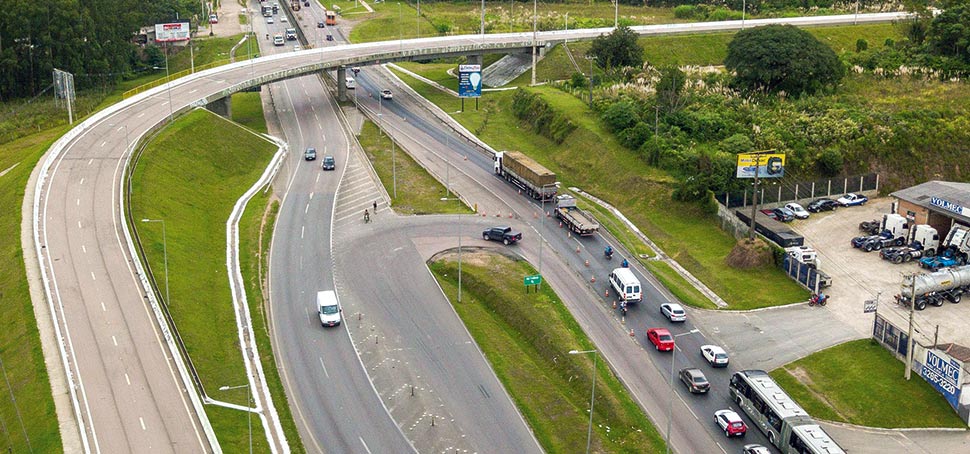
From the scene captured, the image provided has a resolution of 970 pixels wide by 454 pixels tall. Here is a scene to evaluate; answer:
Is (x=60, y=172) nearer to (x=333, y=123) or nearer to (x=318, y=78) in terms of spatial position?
(x=333, y=123)

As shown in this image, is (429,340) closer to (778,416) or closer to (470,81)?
(778,416)

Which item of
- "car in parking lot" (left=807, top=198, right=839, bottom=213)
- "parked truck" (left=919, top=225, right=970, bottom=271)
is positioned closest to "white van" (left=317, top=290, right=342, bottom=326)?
"car in parking lot" (left=807, top=198, right=839, bottom=213)

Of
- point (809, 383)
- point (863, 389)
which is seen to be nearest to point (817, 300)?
point (809, 383)

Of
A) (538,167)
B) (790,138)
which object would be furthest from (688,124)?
(538,167)

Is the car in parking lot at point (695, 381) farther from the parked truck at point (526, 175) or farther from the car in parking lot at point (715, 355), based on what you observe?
the parked truck at point (526, 175)

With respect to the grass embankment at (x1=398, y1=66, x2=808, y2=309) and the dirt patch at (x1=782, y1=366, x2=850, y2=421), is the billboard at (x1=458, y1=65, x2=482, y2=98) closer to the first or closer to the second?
the grass embankment at (x1=398, y1=66, x2=808, y2=309)
